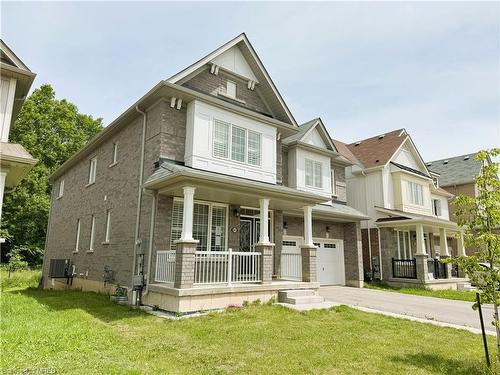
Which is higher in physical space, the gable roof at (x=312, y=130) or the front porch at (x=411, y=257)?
the gable roof at (x=312, y=130)

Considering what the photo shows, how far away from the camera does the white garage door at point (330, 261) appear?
57.7ft

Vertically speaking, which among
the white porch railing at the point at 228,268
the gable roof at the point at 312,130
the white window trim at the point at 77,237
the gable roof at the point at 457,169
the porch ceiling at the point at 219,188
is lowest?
the white porch railing at the point at 228,268

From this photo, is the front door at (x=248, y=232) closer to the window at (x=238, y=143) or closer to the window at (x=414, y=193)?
the window at (x=238, y=143)

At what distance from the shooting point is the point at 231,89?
1401 cm

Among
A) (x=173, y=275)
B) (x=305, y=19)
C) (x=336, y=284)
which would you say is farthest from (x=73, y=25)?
(x=336, y=284)

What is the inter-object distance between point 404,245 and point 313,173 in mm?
8255

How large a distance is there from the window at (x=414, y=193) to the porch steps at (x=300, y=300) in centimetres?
1304

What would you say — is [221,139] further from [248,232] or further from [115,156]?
[115,156]

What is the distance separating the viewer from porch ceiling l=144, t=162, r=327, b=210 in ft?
32.0

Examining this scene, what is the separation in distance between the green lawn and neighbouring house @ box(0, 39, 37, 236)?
11.8ft

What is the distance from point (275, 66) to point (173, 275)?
9762mm

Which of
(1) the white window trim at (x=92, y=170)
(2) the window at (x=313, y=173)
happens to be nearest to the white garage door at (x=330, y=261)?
(2) the window at (x=313, y=173)

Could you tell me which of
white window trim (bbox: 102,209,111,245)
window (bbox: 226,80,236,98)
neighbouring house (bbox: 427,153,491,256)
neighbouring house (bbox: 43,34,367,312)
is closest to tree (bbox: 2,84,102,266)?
neighbouring house (bbox: 43,34,367,312)

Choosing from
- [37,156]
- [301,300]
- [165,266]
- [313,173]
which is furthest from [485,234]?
[37,156]
